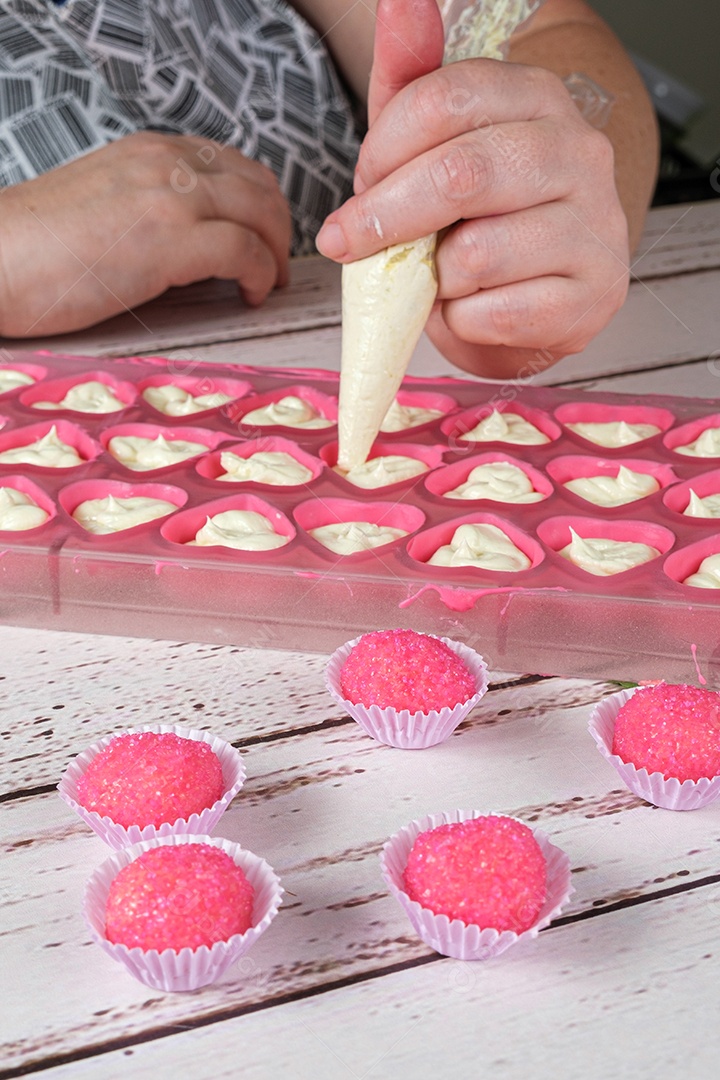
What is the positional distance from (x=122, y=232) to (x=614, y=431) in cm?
59

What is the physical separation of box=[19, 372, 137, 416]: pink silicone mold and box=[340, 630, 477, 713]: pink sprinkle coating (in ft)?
1.59

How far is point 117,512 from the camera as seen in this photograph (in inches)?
35.6

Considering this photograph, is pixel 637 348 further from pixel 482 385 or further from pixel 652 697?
pixel 652 697

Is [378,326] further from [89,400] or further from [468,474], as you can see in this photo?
[89,400]

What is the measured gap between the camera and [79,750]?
2.26ft

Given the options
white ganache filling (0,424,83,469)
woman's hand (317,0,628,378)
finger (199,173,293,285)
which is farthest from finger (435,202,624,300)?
finger (199,173,293,285)

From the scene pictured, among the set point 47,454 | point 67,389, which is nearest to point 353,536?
point 47,454

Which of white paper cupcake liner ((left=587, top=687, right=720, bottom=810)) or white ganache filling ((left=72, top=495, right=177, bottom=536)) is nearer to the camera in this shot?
white paper cupcake liner ((left=587, top=687, right=720, bottom=810))

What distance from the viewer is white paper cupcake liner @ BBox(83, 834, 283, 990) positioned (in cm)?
50

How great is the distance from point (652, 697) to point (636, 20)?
350cm

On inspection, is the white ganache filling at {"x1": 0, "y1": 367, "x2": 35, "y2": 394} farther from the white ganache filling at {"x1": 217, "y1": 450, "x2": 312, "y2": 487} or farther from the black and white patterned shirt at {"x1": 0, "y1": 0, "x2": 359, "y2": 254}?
the black and white patterned shirt at {"x1": 0, "y1": 0, "x2": 359, "y2": 254}

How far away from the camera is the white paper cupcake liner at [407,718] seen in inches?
26.5

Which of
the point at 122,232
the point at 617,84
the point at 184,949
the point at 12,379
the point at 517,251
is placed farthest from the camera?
the point at 617,84

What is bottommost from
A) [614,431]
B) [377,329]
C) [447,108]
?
[614,431]
